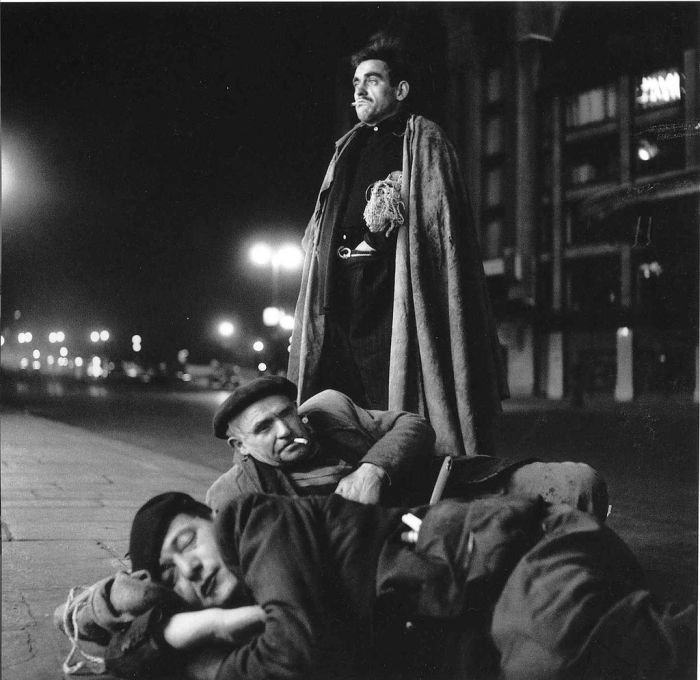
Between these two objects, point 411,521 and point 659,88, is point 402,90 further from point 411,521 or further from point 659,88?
point 659,88

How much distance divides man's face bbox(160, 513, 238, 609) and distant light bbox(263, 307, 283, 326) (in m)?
3.02

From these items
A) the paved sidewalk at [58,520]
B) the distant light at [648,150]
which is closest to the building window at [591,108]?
the paved sidewalk at [58,520]

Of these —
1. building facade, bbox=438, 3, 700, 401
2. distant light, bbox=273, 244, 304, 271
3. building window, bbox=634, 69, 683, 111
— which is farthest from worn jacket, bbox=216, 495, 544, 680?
building facade, bbox=438, 3, 700, 401

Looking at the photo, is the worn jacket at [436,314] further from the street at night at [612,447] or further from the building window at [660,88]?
the building window at [660,88]

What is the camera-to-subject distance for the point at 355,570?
247 cm

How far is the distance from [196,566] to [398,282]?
4.51ft

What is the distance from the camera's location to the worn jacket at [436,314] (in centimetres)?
340

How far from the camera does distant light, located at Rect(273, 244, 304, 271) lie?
13.9 feet

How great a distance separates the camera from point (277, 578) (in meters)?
2.41

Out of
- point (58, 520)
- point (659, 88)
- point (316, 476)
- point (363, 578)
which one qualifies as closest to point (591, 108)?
point (659, 88)

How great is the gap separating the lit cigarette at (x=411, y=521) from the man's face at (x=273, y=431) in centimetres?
36

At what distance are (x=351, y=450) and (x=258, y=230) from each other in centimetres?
153

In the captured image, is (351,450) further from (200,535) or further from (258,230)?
(258,230)

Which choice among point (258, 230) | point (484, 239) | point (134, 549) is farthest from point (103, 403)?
point (484, 239)
